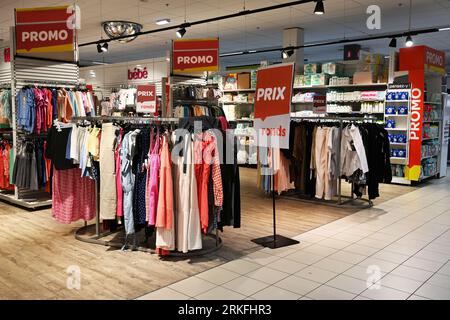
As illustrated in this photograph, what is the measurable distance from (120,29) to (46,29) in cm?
465

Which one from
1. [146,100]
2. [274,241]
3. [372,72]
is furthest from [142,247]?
[372,72]

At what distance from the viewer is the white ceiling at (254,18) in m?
9.83

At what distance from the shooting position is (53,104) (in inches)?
280

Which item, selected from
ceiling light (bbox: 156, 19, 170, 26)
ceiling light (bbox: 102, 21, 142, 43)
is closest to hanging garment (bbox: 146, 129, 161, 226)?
ceiling light (bbox: 102, 21, 142, 43)

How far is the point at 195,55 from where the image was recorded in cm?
888

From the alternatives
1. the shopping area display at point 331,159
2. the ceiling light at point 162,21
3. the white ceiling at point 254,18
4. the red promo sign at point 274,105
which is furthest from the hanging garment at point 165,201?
the ceiling light at point 162,21

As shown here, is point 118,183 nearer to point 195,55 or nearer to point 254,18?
point 195,55

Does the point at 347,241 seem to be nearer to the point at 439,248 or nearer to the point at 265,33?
the point at 439,248

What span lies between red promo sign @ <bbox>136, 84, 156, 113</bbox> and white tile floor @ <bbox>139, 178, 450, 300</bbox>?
9.47ft

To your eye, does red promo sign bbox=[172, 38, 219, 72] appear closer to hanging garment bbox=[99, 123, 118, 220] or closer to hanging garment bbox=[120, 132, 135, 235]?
hanging garment bbox=[99, 123, 118, 220]

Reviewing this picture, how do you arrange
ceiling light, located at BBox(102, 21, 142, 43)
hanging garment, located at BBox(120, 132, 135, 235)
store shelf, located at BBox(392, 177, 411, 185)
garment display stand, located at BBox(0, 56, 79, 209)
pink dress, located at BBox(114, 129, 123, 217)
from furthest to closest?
ceiling light, located at BBox(102, 21, 142, 43) → store shelf, located at BBox(392, 177, 411, 185) → garment display stand, located at BBox(0, 56, 79, 209) → pink dress, located at BBox(114, 129, 123, 217) → hanging garment, located at BBox(120, 132, 135, 235)

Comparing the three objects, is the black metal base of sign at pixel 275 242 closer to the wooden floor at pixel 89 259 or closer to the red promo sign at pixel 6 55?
the wooden floor at pixel 89 259

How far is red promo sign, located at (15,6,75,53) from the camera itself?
657 cm
